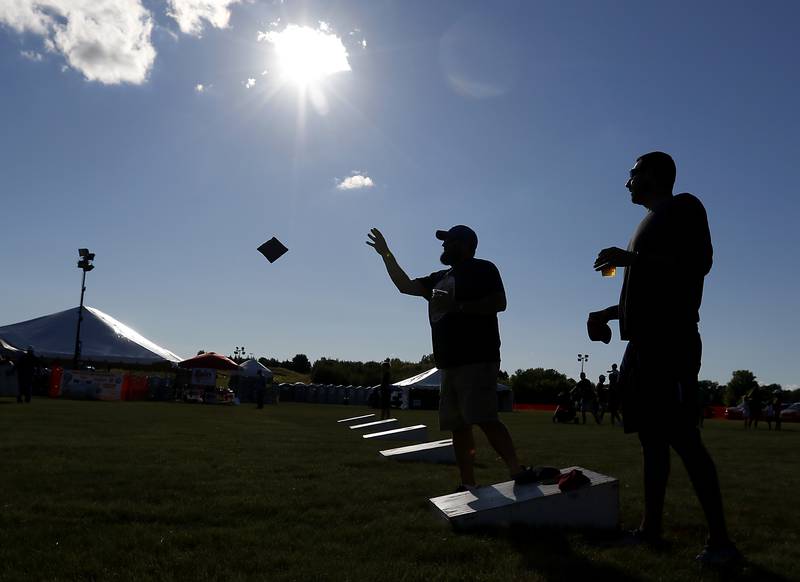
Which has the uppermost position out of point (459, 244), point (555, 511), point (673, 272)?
point (459, 244)

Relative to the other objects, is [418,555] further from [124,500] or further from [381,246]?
[381,246]

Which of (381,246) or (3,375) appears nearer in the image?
(381,246)

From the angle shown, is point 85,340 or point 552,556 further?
point 85,340

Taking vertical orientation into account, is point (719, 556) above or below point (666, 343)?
below

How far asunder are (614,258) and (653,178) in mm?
623

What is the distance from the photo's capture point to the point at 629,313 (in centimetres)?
316

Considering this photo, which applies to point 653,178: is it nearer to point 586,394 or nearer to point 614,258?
point 614,258

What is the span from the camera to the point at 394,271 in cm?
488

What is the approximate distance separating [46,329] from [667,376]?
131 ft

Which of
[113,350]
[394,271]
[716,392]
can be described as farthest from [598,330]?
[716,392]

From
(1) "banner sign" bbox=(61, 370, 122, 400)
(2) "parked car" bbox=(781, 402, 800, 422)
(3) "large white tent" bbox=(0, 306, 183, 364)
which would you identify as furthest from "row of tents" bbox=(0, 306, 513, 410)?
(2) "parked car" bbox=(781, 402, 800, 422)

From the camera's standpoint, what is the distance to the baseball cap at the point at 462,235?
14.4 feet

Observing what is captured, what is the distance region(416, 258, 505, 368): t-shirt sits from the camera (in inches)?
163

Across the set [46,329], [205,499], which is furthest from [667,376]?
[46,329]
